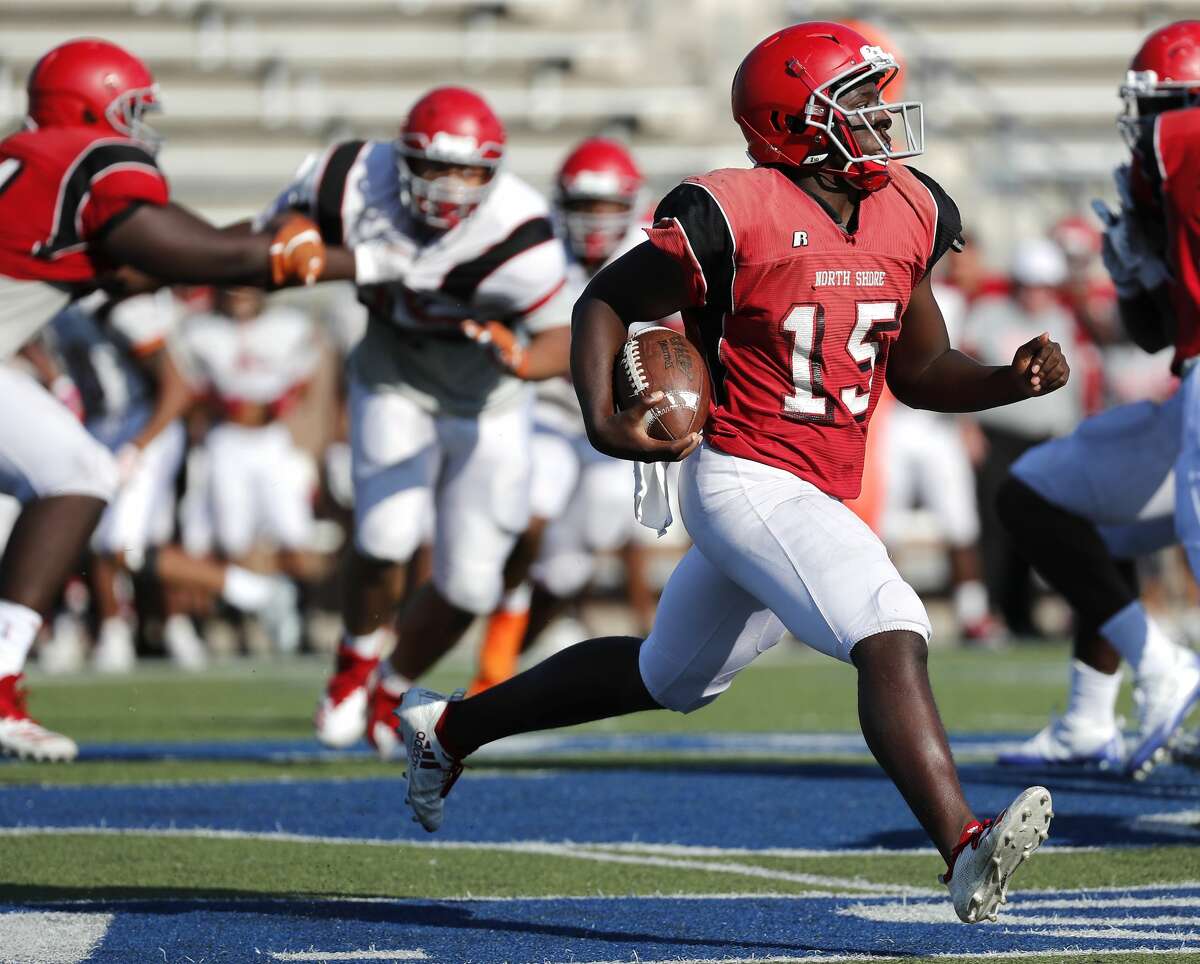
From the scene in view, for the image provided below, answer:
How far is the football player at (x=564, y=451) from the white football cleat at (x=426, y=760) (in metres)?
3.33

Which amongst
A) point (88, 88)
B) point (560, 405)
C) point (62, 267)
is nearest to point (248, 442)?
point (560, 405)

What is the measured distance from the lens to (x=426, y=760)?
4.15 m

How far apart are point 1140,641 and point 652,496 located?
2.24 m

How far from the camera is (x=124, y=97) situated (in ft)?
19.0

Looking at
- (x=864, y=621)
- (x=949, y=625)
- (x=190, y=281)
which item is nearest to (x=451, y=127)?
(x=190, y=281)

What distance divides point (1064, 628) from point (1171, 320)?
763 cm

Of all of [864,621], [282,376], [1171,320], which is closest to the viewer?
[864,621]

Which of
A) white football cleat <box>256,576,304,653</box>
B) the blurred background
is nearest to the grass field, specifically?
white football cleat <box>256,576,304,653</box>

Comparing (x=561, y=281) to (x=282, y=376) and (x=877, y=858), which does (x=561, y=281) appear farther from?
(x=282, y=376)

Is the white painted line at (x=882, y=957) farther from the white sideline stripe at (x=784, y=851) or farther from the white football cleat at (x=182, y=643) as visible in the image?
the white football cleat at (x=182, y=643)

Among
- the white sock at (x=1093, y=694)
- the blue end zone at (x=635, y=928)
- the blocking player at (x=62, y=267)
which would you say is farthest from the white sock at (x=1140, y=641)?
the blocking player at (x=62, y=267)

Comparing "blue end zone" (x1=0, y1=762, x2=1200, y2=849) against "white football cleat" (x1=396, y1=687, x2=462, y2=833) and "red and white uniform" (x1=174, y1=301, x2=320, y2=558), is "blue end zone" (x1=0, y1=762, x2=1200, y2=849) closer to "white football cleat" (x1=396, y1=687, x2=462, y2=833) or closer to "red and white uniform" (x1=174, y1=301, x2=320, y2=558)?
"white football cleat" (x1=396, y1=687, x2=462, y2=833)

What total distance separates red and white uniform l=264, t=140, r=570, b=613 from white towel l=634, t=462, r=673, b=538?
8.46 feet

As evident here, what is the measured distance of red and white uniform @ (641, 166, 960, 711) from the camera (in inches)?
140
